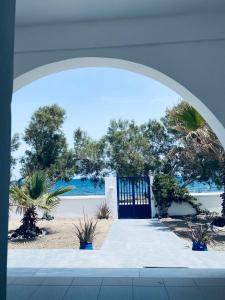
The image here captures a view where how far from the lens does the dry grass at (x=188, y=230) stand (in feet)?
23.0

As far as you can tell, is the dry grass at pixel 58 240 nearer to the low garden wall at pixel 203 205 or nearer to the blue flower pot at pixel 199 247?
the blue flower pot at pixel 199 247

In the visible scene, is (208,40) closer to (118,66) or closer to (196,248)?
(118,66)

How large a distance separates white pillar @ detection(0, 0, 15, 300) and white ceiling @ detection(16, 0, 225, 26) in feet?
5.76

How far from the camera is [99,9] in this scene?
9.03ft

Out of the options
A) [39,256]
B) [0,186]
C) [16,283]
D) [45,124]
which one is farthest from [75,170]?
[0,186]

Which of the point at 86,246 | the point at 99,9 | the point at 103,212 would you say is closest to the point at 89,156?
the point at 103,212

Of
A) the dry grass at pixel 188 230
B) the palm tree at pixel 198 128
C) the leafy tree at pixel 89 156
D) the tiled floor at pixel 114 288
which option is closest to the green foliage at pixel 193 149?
the palm tree at pixel 198 128

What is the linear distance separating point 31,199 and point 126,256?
3.50 meters

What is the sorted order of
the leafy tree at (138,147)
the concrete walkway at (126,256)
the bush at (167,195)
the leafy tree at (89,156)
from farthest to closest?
1. the leafy tree at (89,156)
2. the leafy tree at (138,147)
3. the bush at (167,195)
4. the concrete walkway at (126,256)

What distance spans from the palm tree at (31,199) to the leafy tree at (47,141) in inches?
251

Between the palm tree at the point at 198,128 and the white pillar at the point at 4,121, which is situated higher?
the palm tree at the point at 198,128

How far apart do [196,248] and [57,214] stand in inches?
303

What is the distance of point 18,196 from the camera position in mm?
8148

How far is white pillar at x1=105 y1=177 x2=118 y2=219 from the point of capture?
1289 cm
